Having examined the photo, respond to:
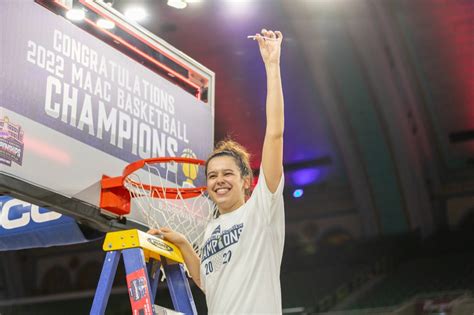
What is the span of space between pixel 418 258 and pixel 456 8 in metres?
6.12

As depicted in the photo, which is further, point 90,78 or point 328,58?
point 328,58

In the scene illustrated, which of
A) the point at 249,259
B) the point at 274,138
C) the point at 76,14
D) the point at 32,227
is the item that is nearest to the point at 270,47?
the point at 274,138

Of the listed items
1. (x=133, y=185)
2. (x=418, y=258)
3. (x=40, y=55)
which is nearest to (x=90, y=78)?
(x=40, y=55)

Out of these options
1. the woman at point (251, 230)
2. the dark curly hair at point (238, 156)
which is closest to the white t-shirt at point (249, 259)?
the woman at point (251, 230)

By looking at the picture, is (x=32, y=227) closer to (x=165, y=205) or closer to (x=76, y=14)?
(x=165, y=205)

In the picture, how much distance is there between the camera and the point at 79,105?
13.1 ft

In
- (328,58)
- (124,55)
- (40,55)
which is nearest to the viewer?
(40,55)

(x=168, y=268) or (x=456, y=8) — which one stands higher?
(x=456, y=8)

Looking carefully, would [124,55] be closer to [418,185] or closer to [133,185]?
[133,185]

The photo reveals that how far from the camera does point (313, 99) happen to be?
43.0 ft

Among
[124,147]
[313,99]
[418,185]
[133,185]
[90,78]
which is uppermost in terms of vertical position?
[313,99]

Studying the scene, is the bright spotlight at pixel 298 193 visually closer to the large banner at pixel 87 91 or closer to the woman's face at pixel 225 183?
the large banner at pixel 87 91

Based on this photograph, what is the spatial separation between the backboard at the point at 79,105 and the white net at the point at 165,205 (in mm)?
168

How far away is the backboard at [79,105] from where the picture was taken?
3607mm
